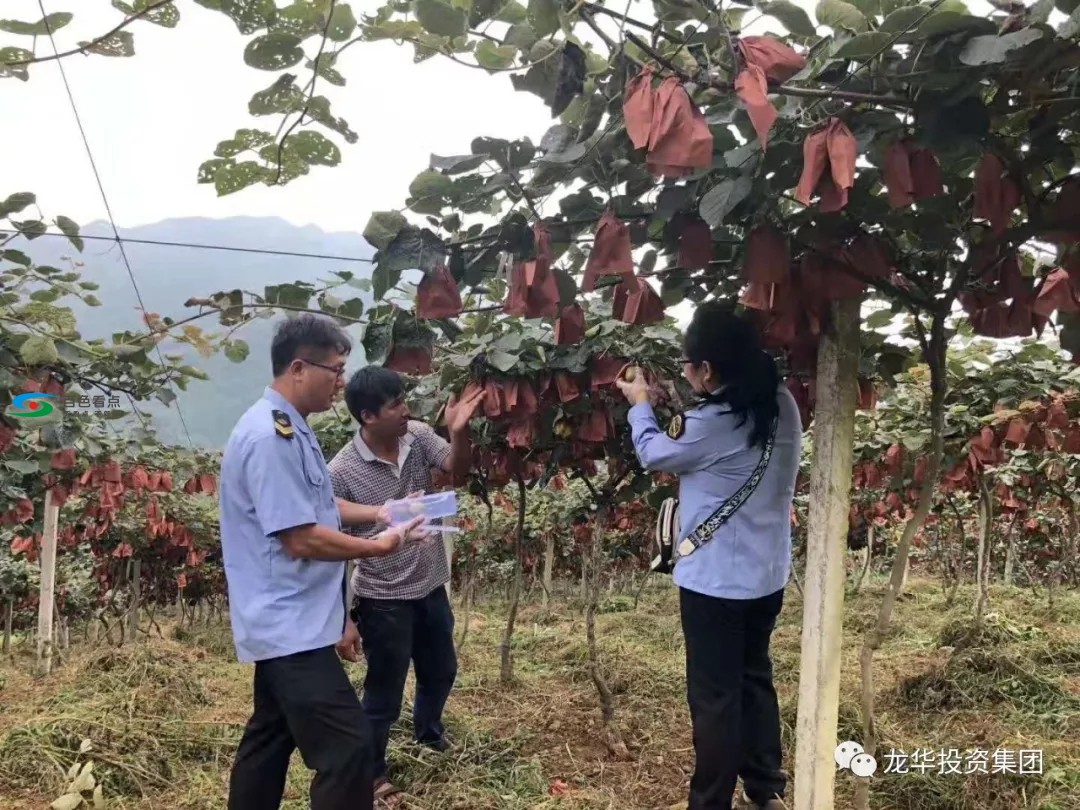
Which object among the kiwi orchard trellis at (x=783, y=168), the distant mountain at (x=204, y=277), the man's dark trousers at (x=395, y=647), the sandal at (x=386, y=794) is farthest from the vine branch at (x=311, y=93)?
the distant mountain at (x=204, y=277)

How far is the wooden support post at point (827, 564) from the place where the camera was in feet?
5.76

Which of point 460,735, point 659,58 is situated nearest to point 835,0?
point 659,58

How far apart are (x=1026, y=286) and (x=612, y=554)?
407 inches

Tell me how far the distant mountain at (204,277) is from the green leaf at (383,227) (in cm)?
1613

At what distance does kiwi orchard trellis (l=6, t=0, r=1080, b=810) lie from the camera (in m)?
1.14

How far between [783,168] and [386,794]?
2.43 m

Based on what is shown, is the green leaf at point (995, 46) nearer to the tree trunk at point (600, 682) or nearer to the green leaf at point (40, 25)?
the green leaf at point (40, 25)

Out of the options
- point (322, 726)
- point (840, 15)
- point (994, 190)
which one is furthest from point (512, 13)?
point (322, 726)

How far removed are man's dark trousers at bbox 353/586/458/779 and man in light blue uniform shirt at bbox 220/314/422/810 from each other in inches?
24.6

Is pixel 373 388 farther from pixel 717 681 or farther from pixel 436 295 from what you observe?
pixel 717 681

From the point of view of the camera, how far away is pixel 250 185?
160 centimetres

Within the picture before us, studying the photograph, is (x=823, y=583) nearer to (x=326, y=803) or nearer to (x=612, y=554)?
(x=326, y=803)

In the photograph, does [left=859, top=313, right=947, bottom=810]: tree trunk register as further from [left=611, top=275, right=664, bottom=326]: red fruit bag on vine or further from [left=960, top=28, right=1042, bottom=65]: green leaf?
[left=960, top=28, right=1042, bottom=65]: green leaf

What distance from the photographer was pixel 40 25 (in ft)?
4.98
